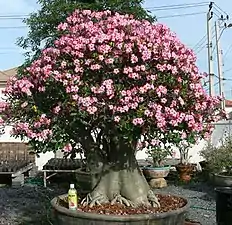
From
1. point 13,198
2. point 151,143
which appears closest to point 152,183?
point 13,198

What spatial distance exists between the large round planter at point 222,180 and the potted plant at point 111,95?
3.86 metres

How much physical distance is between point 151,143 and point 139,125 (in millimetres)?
444

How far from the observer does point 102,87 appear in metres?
3.72

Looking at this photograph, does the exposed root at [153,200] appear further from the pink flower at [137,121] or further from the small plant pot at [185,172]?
the small plant pot at [185,172]

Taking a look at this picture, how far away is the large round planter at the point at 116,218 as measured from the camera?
3809mm

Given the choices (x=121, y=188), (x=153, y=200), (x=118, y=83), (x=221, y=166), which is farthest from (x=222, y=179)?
(x=118, y=83)

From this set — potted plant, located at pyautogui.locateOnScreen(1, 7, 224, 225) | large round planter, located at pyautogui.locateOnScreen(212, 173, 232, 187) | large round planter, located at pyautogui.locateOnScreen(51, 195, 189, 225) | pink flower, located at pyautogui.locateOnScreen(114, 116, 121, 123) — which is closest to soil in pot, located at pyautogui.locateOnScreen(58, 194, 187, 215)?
potted plant, located at pyautogui.locateOnScreen(1, 7, 224, 225)

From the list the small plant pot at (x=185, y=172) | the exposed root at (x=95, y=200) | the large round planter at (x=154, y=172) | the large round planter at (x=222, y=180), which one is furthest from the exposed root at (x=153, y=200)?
the small plant pot at (x=185, y=172)

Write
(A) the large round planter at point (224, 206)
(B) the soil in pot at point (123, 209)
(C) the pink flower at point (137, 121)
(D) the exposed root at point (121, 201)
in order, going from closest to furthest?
(C) the pink flower at point (137, 121) → (B) the soil in pot at point (123, 209) → (D) the exposed root at point (121, 201) → (A) the large round planter at point (224, 206)

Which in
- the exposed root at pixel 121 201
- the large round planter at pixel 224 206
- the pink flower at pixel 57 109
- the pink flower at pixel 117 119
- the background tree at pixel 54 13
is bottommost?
the large round planter at pixel 224 206

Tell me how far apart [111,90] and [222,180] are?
4.88 meters

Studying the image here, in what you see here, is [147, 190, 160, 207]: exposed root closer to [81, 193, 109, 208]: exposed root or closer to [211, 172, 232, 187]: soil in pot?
[81, 193, 109, 208]: exposed root

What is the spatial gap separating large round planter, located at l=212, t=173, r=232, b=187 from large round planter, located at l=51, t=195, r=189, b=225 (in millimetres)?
4022

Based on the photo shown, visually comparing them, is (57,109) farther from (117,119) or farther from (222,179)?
(222,179)
